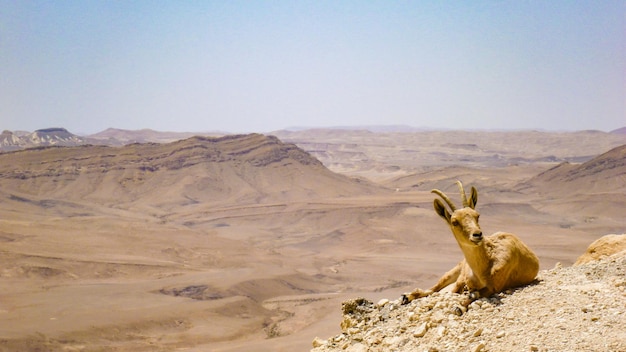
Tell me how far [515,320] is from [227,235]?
6015 centimetres

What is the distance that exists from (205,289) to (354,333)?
112 feet

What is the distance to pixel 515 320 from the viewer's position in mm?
5816

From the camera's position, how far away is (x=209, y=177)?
3615 inches

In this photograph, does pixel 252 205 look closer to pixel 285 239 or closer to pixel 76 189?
pixel 285 239

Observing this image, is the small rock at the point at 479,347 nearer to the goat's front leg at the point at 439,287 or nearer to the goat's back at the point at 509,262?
the goat's back at the point at 509,262

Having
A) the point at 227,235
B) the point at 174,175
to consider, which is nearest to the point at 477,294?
the point at 227,235

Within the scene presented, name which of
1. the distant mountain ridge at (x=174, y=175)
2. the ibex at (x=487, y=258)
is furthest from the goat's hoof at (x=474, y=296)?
the distant mountain ridge at (x=174, y=175)

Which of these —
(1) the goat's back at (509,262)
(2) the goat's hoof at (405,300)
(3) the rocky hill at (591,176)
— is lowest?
(3) the rocky hill at (591,176)

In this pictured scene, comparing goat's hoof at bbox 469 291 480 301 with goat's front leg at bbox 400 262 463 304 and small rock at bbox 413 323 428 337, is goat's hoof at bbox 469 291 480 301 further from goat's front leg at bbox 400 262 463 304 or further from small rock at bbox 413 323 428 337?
goat's front leg at bbox 400 262 463 304

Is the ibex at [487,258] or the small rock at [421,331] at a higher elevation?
the ibex at [487,258]

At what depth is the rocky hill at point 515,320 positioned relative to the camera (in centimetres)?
514

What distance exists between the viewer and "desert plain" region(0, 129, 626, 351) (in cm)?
3228

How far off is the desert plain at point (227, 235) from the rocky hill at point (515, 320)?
1904 centimetres

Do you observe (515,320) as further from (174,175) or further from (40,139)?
(40,139)
